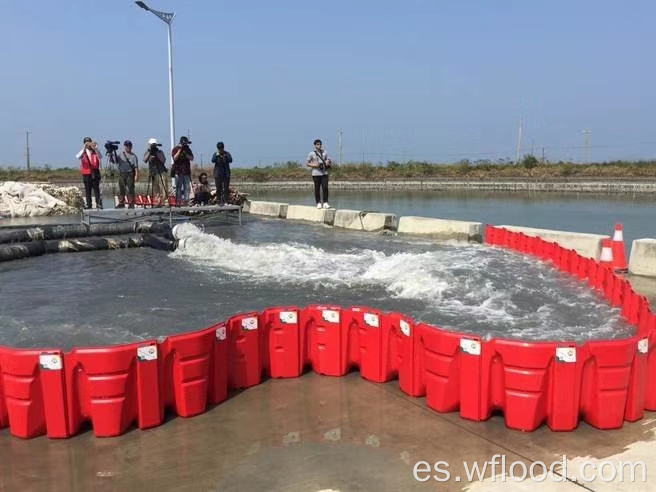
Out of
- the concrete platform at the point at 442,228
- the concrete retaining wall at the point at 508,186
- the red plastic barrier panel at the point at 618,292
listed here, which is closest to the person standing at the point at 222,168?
the concrete platform at the point at 442,228

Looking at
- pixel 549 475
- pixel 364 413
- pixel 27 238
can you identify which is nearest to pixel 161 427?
pixel 364 413

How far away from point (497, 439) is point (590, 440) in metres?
0.75

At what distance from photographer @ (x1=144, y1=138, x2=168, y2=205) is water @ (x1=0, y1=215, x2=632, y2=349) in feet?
12.5

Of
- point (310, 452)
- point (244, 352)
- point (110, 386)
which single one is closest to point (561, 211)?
point (244, 352)

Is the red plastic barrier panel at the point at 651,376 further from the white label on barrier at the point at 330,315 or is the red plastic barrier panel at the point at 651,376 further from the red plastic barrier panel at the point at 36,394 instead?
the red plastic barrier panel at the point at 36,394

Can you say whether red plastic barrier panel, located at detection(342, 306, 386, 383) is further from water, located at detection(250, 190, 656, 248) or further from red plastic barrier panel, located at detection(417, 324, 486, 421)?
water, located at detection(250, 190, 656, 248)

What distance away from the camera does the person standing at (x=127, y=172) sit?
17.8 meters

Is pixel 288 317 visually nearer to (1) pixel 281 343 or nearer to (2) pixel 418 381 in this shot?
(1) pixel 281 343

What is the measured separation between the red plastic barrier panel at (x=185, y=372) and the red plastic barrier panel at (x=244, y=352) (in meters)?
0.56

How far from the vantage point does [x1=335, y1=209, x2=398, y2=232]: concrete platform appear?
61.2ft

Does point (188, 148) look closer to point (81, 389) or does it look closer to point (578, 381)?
point (81, 389)

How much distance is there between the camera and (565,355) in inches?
197

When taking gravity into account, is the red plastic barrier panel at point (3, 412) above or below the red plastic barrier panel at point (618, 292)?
below

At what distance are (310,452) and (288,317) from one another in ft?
6.47
